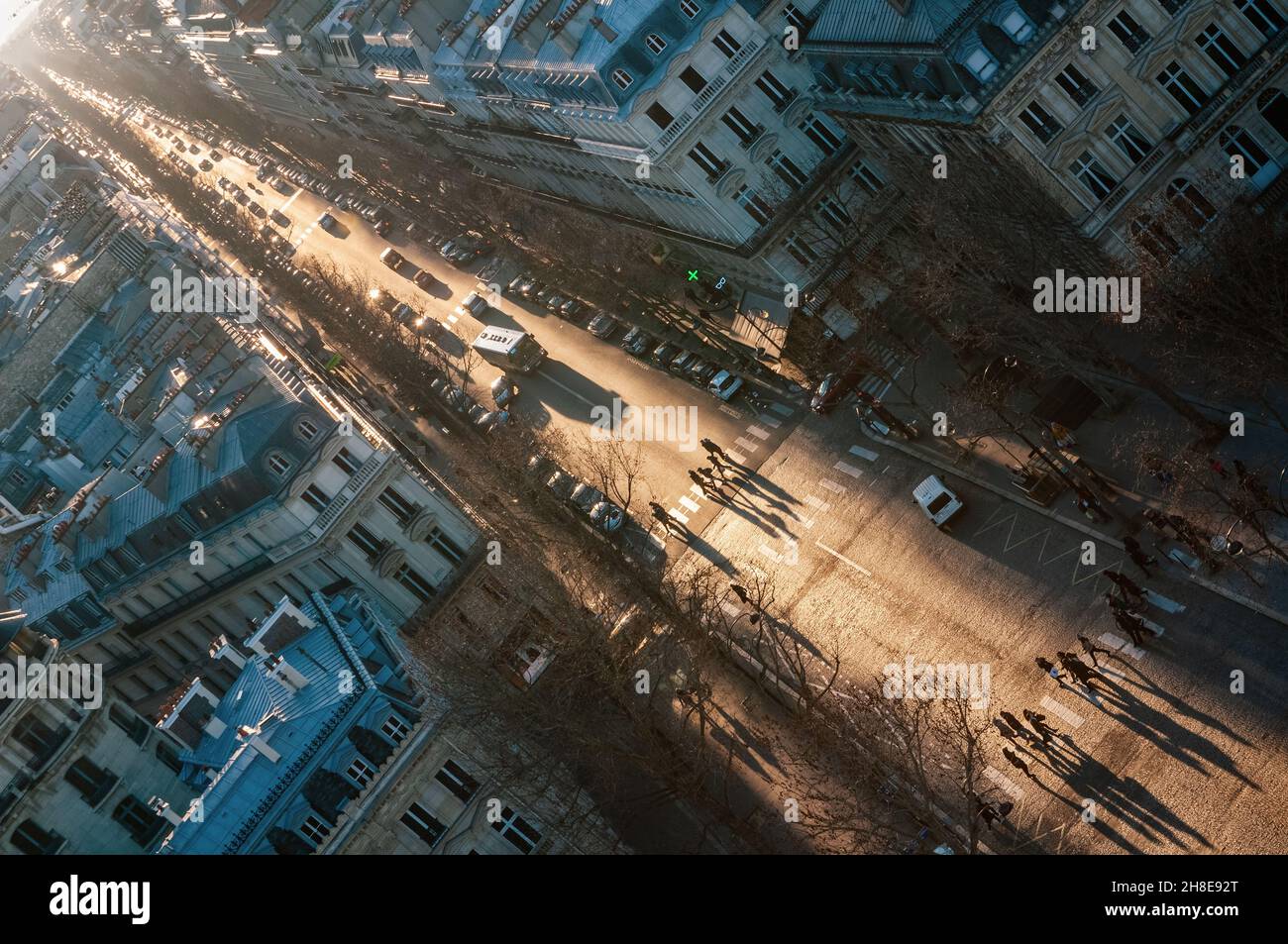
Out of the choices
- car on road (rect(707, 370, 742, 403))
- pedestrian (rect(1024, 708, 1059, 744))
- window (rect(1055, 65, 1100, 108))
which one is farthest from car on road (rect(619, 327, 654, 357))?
pedestrian (rect(1024, 708, 1059, 744))

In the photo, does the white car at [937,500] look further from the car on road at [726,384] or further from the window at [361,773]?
the window at [361,773]

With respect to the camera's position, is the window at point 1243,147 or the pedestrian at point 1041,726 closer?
the pedestrian at point 1041,726

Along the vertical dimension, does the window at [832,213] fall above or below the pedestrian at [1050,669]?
above

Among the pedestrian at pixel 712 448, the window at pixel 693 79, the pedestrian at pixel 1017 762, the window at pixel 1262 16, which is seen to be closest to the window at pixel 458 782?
the pedestrian at pixel 1017 762

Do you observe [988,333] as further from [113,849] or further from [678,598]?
[113,849]

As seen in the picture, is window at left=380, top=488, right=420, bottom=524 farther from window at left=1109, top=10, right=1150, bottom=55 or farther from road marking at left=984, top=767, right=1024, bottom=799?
window at left=1109, top=10, right=1150, bottom=55

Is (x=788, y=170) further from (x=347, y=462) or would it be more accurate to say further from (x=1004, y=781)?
(x=1004, y=781)
